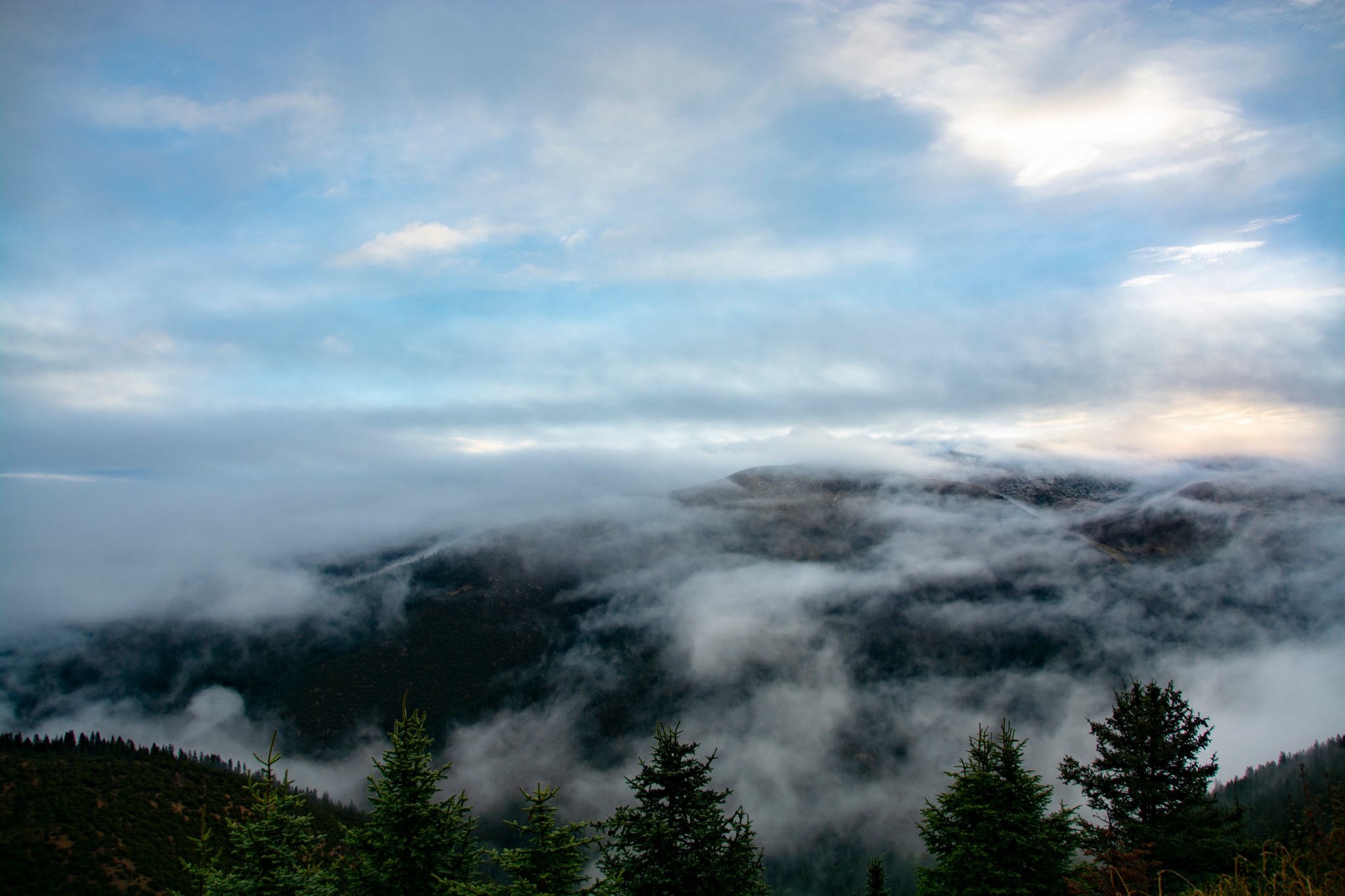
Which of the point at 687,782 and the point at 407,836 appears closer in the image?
the point at 407,836

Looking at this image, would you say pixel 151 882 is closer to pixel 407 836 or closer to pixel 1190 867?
pixel 407 836

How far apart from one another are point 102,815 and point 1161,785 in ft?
543

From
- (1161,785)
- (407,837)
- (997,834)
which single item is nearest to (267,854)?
(407,837)

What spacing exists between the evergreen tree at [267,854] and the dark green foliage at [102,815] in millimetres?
101023

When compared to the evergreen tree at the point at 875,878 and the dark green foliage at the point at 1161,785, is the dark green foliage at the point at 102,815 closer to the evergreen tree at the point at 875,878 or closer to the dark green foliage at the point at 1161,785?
the evergreen tree at the point at 875,878

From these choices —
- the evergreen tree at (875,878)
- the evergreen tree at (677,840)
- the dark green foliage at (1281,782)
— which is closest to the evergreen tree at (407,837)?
the evergreen tree at (677,840)

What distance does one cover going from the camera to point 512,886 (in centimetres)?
1444

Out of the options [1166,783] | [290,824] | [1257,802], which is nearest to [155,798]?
[290,824]

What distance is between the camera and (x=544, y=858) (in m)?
15.2

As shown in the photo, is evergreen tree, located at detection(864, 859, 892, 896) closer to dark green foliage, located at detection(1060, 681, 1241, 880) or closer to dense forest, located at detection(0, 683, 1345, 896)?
dense forest, located at detection(0, 683, 1345, 896)

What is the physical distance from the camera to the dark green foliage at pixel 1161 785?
87.5 feet

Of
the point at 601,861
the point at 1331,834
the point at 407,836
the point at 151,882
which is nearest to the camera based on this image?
the point at 1331,834

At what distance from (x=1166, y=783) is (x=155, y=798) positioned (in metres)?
167

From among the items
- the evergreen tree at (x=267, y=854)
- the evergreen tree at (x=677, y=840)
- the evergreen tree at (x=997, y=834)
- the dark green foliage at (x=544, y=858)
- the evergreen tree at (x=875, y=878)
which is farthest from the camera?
the evergreen tree at (x=875, y=878)
